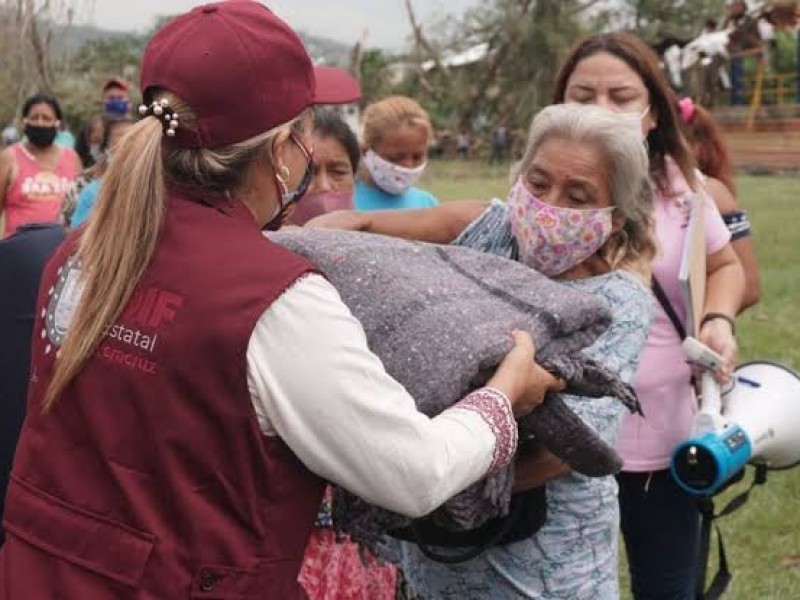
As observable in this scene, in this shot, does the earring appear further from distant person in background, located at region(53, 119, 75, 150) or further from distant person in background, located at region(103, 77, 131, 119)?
distant person in background, located at region(53, 119, 75, 150)

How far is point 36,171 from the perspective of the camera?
8.32 m

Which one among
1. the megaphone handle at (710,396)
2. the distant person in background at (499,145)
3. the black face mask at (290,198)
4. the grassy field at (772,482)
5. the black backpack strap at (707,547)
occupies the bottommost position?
the distant person in background at (499,145)

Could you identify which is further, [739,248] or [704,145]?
[704,145]

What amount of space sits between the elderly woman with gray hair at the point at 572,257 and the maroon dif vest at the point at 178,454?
2.06 ft

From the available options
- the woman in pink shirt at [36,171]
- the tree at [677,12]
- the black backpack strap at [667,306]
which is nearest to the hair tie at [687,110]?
the black backpack strap at [667,306]

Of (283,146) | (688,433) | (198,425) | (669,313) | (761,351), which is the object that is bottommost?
(761,351)

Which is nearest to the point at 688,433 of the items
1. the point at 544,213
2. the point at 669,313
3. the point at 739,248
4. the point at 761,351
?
the point at 669,313

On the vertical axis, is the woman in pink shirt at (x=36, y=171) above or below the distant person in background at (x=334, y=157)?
below

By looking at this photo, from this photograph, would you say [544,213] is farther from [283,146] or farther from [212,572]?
[212,572]

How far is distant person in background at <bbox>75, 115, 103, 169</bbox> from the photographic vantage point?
24.4ft

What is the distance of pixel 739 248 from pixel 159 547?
86.5 inches

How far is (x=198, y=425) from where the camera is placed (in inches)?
60.8

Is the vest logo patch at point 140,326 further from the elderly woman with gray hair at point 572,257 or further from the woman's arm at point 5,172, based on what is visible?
the woman's arm at point 5,172

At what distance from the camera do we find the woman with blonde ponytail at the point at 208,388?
1.52m
